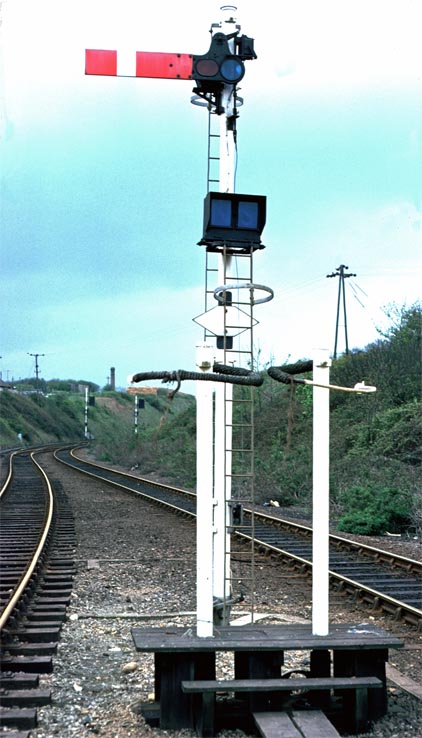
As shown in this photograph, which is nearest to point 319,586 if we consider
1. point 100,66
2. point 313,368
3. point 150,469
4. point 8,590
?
point 313,368

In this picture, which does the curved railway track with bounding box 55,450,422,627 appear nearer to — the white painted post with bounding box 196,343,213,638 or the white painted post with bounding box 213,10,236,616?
the white painted post with bounding box 213,10,236,616

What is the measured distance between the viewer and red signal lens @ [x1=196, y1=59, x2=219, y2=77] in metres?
7.89

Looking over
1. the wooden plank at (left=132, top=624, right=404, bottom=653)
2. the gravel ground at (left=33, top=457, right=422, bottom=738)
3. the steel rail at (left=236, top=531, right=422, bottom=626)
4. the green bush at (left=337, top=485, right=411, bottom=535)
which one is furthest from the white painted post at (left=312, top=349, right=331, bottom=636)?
the green bush at (left=337, top=485, right=411, bottom=535)

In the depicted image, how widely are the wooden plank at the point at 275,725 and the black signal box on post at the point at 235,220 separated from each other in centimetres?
378

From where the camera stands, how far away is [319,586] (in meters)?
5.45

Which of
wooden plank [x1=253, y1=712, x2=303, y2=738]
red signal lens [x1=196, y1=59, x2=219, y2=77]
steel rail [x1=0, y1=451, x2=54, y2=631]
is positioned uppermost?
red signal lens [x1=196, y1=59, x2=219, y2=77]

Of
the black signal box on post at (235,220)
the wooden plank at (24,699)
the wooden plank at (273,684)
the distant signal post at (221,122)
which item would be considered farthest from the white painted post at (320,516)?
the black signal box on post at (235,220)

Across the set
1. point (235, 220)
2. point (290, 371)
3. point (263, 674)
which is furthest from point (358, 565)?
point (263, 674)

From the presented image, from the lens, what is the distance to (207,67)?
312 inches

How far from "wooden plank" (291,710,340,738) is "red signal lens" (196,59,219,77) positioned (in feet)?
18.1

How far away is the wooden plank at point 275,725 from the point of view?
4660 mm

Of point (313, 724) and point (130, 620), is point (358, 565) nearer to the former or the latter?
point (130, 620)

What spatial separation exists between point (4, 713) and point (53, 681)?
2.83 ft

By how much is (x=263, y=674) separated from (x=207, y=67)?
5.35 metres
